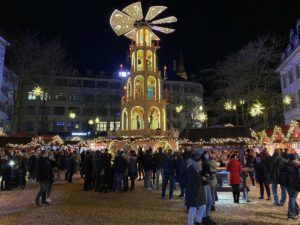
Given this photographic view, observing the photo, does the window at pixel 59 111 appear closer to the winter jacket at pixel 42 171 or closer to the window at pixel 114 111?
the window at pixel 114 111

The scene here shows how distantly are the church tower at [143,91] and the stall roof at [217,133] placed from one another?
5576 millimetres

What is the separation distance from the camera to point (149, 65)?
105ft

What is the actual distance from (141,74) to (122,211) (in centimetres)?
2273

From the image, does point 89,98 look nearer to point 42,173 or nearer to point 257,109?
point 257,109

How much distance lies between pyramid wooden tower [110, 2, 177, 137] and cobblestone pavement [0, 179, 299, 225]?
1793 centimetres

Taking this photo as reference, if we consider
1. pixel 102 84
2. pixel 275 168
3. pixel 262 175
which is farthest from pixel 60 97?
pixel 275 168

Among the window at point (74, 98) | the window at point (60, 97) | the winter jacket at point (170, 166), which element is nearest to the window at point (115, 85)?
the window at point (74, 98)

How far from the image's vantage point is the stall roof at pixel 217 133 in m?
21.9

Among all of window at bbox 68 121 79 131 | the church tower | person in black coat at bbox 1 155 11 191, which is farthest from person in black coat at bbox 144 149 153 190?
window at bbox 68 121 79 131

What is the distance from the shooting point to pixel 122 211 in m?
9.47

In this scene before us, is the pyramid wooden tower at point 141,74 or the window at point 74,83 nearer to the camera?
the pyramid wooden tower at point 141,74

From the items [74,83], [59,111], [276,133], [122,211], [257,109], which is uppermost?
[74,83]

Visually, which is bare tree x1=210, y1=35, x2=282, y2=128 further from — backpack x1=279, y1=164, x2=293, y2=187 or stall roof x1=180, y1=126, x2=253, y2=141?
backpack x1=279, y1=164, x2=293, y2=187

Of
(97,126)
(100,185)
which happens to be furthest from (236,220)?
(97,126)
